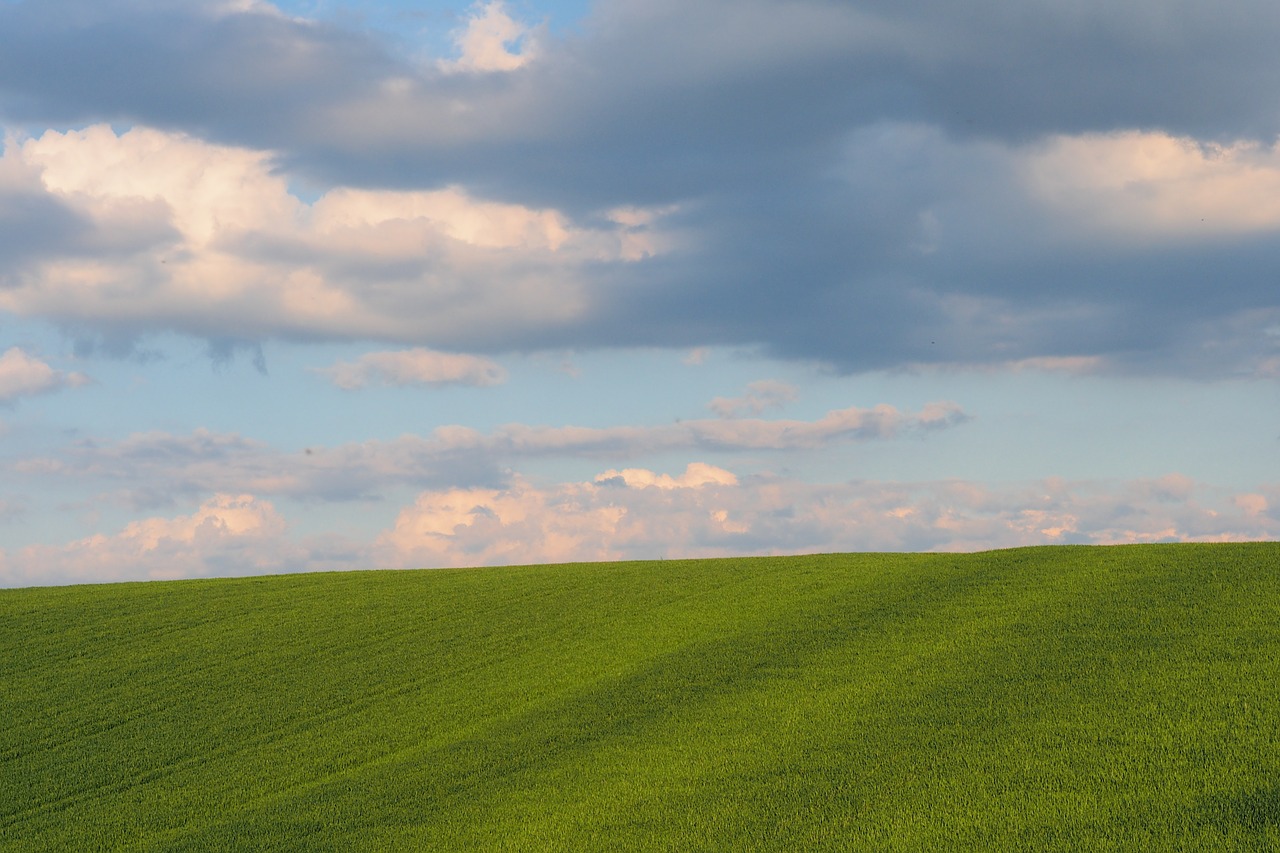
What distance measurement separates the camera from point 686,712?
21.6 meters

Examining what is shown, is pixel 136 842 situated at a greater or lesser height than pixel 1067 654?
lesser

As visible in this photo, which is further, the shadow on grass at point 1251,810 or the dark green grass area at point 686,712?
the dark green grass area at point 686,712

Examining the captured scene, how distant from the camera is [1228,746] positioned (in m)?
15.9

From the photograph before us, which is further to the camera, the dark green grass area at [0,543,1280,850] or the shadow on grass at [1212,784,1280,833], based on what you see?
the dark green grass area at [0,543,1280,850]

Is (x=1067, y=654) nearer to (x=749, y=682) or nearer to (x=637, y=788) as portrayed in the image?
(x=749, y=682)

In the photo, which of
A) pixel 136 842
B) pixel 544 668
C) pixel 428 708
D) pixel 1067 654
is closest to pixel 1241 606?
pixel 1067 654

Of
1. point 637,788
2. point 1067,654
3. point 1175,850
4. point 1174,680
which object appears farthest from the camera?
point 1067,654

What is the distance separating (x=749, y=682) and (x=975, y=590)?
872 cm

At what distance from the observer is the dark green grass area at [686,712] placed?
15.2 meters

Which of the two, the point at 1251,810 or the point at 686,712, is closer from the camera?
the point at 1251,810

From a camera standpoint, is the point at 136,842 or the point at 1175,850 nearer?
the point at 1175,850

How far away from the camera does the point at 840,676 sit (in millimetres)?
22594

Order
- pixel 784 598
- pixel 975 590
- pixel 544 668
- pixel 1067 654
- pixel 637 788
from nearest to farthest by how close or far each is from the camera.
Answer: pixel 637 788 → pixel 1067 654 → pixel 544 668 → pixel 975 590 → pixel 784 598

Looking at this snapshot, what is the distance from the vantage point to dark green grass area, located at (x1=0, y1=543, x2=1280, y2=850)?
15.2m
